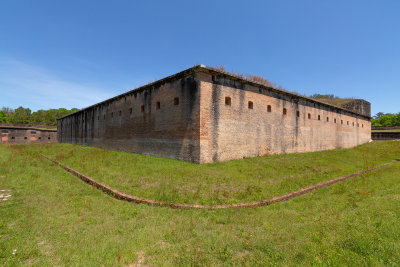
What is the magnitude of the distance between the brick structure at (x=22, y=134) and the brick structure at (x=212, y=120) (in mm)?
30463

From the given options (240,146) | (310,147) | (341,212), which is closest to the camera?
(341,212)

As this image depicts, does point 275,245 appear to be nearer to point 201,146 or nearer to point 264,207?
point 264,207

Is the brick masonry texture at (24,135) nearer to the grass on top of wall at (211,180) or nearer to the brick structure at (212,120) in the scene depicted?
the brick structure at (212,120)

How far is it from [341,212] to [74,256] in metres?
6.10

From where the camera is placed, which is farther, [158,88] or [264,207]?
[158,88]

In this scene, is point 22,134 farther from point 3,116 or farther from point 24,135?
point 3,116

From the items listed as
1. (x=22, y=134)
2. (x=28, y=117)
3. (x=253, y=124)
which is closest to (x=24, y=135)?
(x=22, y=134)

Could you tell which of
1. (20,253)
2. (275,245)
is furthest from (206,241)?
(20,253)

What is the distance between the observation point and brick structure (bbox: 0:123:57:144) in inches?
1484

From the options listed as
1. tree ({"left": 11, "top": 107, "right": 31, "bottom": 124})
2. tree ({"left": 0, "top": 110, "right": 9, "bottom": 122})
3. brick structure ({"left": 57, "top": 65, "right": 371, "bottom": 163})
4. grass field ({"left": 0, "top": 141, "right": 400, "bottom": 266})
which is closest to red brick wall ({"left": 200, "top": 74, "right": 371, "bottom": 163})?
brick structure ({"left": 57, "top": 65, "right": 371, "bottom": 163})

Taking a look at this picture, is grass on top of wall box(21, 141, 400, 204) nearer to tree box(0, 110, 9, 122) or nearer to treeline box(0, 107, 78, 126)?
treeline box(0, 107, 78, 126)

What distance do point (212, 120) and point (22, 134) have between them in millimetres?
47259

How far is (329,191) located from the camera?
288 inches

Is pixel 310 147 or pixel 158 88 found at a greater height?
pixel 158 88
